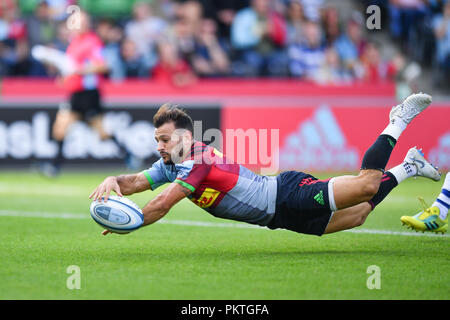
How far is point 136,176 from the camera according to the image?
735 centimetres

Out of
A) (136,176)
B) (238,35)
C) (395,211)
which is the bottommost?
(395,211)

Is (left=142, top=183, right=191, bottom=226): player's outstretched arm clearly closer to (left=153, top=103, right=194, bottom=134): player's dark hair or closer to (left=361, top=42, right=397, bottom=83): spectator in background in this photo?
(left=153, top=103, right=194, bottom=134): player's dark hair

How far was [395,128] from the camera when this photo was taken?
730 centimetres

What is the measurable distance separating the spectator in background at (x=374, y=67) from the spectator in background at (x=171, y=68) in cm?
439

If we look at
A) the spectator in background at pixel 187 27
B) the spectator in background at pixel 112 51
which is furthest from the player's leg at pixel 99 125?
the spectator in background at pixel 187 27

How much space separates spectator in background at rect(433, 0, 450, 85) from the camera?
19.0m

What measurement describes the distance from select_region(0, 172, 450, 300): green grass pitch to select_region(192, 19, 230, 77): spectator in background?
8032mm

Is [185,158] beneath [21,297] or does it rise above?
above

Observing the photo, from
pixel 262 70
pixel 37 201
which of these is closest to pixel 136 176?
pixel 37 201

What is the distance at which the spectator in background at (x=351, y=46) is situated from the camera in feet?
63.0

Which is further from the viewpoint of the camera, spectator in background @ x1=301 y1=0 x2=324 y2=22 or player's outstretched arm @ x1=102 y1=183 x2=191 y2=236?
spectator in background @ x1=301 y1=0 x2=324 y2=22

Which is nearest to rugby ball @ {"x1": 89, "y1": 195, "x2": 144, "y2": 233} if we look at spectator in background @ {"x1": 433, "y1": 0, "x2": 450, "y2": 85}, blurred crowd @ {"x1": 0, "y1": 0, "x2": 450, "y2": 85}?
blurred crowd @ {"x1": 0, "y1": 0, "x2": 450, "y2": 85}

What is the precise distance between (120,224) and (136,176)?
837mm
